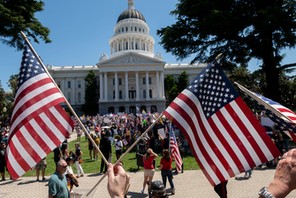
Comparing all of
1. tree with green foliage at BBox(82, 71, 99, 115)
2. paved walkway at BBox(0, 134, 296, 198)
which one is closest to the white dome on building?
tree with green foliage at BBox(82, 71, 99, 115)

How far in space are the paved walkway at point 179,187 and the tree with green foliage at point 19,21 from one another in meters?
9.91

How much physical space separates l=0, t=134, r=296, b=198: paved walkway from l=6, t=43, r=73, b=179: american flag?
3.79 m

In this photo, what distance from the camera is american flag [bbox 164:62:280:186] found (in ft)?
13.2

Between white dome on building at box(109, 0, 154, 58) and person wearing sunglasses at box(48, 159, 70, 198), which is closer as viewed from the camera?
person wearing sunglasses at box(48, 159, 70, 198)

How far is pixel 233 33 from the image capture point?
63.4 ft

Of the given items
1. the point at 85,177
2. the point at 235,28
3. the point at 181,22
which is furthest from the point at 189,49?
the point at 85,177

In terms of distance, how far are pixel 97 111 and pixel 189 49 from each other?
56184 millimetres

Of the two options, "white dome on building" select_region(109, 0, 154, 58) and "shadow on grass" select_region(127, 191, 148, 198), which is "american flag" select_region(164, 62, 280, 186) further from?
"white dome on building" select_region(109, 0, 154, 58)

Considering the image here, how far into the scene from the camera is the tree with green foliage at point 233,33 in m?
17.9

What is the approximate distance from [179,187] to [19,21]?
44.8ft

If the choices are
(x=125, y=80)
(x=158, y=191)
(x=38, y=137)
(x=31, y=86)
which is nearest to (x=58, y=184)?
(x=38, y=137)

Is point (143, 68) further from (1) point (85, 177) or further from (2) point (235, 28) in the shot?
(1) point (85, 177)

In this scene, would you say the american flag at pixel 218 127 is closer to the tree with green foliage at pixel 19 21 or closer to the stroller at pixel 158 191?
the stroller at pixel 158 191

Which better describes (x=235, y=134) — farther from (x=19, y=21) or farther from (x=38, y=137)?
(x=19, y=21)
